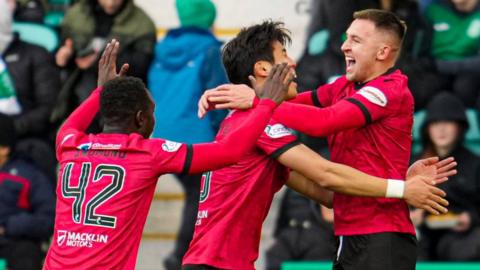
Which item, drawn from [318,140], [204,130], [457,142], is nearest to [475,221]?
[457,142]

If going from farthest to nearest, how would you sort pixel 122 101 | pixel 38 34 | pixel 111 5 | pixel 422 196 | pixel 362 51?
pixel 38 34
pixel 111 5
pixel 362 51
pixel 422 196
pixel 122 101

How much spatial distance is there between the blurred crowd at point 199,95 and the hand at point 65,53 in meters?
0.01

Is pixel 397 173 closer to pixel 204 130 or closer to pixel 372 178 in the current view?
pixel 372 178

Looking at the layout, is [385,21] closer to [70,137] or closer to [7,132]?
[70,137]

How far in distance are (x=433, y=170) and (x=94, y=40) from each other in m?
4.79

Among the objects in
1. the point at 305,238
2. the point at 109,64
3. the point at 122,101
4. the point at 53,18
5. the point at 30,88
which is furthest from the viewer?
the point at 53,18

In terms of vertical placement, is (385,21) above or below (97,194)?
above

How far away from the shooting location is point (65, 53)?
11.2 meters

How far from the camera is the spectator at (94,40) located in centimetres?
1090

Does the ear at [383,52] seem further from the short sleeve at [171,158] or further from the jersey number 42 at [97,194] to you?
the jersey number 42 at [97,194]

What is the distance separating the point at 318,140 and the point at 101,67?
348 cm

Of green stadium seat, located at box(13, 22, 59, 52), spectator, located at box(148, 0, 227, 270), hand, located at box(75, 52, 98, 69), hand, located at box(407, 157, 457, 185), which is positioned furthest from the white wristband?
green stadium seat, located at box(13, 22, 59, 52)

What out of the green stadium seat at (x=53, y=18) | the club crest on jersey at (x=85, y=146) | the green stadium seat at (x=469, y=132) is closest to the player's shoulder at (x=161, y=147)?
the club crest on jersey at (x=85, y=146)

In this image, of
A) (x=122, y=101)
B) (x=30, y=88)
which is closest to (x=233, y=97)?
(x=122, y=101)
